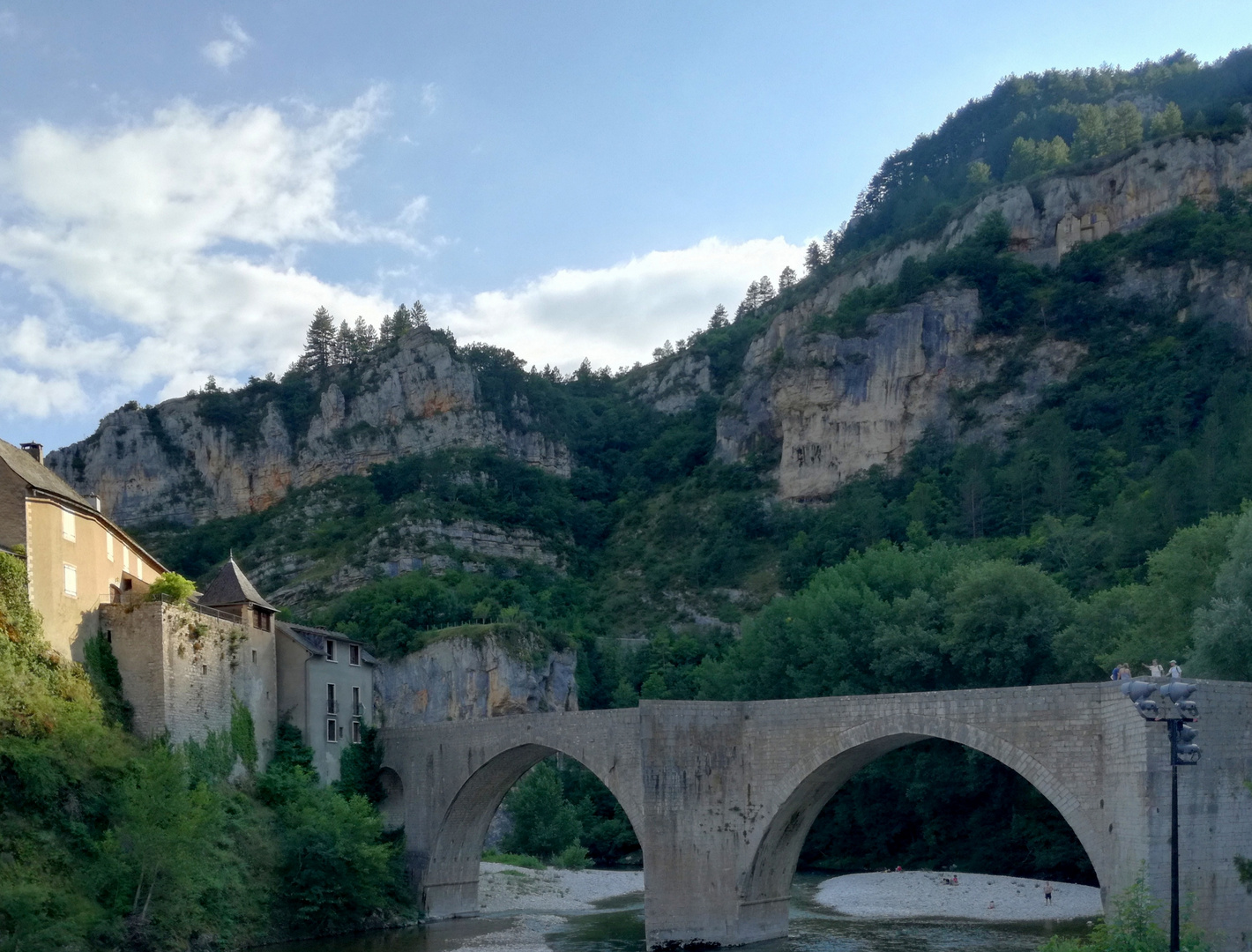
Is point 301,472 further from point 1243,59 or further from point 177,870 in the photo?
point 1243,59

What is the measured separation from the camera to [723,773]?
33.0m

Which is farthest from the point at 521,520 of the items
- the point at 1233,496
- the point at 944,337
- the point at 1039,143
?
the point at 1039,143

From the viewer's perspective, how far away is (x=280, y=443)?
339ft

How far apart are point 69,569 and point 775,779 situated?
1948 centimetres

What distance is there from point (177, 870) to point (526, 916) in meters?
14.7

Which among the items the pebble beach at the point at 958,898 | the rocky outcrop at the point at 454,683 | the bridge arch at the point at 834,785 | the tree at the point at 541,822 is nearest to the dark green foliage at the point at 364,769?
the pebble beach at the point at 958,898

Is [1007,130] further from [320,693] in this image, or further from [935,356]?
[320,693]

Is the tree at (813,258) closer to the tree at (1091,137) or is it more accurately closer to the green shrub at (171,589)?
the tree at (1091,137)

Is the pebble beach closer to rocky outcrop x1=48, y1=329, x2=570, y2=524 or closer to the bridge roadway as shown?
the bridge roadway

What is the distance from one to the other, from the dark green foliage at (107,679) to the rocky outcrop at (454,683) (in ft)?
114

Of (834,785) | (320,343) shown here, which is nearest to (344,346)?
(320,343)

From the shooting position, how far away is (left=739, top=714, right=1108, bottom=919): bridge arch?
27.7 metres

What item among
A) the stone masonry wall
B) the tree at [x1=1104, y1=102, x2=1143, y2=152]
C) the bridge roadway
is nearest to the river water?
the bridge roadway

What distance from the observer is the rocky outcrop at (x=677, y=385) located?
11981 cm
